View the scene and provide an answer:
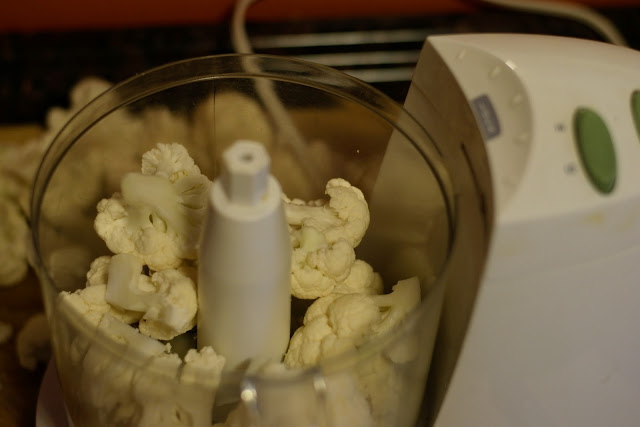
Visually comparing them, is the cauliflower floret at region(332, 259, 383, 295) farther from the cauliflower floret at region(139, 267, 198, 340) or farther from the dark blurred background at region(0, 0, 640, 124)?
the dark blurred background at region(0, 0, 640, 124)

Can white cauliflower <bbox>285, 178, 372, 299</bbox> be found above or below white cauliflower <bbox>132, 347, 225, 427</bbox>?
above

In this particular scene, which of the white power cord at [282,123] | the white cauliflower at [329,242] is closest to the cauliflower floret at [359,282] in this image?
the white cauliflower at [329,242]

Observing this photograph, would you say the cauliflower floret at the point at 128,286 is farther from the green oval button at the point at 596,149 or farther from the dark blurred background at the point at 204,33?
the dark blurred background at the point at 204,33

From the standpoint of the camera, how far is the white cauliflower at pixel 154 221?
545 millimetres

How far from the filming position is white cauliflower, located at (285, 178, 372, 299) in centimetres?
55

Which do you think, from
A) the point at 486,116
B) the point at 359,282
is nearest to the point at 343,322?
the point at 359,282

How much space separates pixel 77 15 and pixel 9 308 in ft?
1.24

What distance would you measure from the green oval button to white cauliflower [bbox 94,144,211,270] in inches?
10.9

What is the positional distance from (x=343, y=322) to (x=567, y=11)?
0.65 m

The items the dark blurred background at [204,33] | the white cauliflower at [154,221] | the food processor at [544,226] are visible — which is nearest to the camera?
the food processor at [544,226]

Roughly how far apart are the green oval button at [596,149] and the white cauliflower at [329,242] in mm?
188

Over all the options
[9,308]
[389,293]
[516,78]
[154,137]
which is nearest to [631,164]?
[516,78]

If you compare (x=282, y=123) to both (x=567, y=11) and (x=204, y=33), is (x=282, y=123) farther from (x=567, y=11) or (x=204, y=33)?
(x=567, y=11)

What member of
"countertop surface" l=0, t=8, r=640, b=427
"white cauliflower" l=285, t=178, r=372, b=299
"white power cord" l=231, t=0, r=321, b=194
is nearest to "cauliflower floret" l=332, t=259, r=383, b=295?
"white cauliflower" l=285, t=178, r=372, b=299
